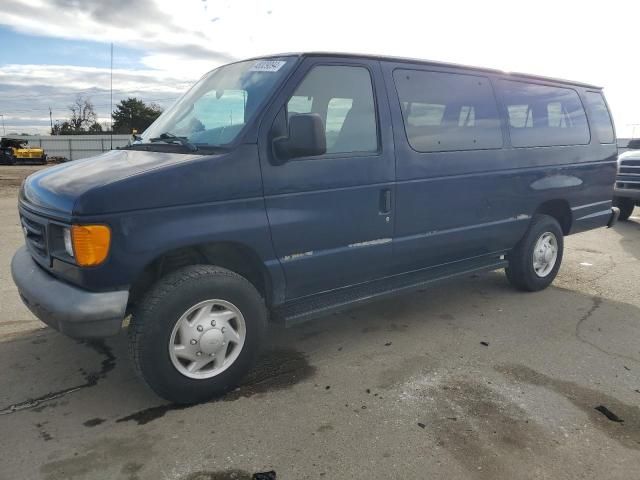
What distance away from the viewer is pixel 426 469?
8.21 feet

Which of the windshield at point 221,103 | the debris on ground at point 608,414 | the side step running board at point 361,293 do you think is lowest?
the debris on ground at point 608,414

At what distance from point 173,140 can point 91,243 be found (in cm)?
103

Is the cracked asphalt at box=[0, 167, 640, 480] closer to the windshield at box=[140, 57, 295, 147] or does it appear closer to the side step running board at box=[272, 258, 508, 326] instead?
the side step running board at box=[272, 258, 508, 326]

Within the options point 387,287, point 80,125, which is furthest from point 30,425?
point 80,125

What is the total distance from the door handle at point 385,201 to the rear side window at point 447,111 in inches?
18.1

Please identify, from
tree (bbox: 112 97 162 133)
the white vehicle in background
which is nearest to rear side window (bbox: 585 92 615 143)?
the white vehicle in background

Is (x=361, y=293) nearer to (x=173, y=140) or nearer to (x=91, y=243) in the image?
(x=173, y=140)

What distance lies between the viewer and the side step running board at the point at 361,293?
3479mm

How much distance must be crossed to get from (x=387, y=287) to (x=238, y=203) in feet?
4.84

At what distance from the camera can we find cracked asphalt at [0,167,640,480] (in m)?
A: 2.54

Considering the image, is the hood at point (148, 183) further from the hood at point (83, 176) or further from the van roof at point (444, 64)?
the van roof at point (444, 64)

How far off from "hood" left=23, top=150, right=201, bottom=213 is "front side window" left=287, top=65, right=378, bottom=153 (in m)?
0.93

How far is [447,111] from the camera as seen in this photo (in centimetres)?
423

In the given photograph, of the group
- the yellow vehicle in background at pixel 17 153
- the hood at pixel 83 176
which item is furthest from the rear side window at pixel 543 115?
the yellow vehicle in background at pixel 17 153
